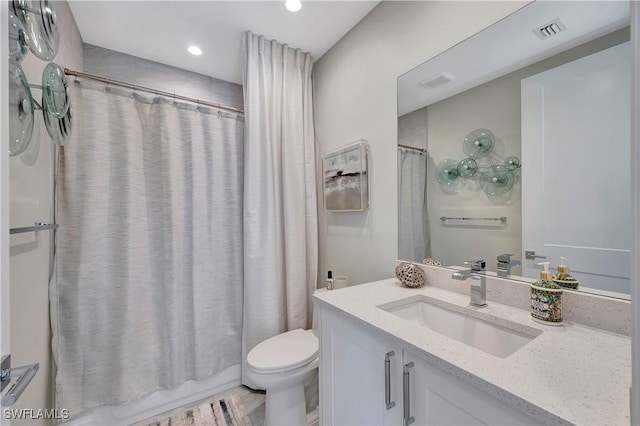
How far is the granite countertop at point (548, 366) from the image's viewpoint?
1.61ft

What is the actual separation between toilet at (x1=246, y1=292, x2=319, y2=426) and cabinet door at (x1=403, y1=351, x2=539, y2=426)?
750 millimetres

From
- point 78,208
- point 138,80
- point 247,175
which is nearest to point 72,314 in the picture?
point 78,208

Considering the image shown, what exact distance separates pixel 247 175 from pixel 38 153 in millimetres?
979

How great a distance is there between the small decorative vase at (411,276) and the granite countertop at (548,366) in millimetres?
328

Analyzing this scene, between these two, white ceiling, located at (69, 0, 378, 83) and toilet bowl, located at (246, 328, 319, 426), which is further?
white ceiling, located at (69, 0, 378, 83)

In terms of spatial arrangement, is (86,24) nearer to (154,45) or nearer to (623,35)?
(154,45)

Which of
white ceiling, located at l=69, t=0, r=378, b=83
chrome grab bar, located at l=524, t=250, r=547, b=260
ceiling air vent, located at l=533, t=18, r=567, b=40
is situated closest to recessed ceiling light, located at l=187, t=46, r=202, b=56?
white ceiling, located at l=69, t=0, r=378, b=83

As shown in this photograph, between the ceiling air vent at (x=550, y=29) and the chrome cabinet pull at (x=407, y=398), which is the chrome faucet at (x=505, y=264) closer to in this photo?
the chrome cabinet pull at (x=407, y=398)

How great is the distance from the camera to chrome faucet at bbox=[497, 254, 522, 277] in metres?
1.02

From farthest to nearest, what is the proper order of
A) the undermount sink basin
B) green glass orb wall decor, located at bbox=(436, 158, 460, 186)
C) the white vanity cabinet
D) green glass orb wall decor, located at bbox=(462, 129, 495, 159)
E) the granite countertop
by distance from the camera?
green glass orb wall decor, located at bbox=(436, 158, 460, 186)
green glass orb wall decor, located at bbox=(462, 129, 495, 159)
the undermount sink basin
the white vanity cabinet
the granite countertop

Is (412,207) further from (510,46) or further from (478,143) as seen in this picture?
(510,46)

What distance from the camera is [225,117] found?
1.81 m

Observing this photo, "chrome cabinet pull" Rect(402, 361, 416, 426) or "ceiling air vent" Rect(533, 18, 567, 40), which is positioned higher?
"ceiling air vent" Rect(533, 18, 567, 40)

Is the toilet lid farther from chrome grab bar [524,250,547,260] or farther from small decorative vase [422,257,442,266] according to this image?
chrome grab bar [524,250,547,260]
